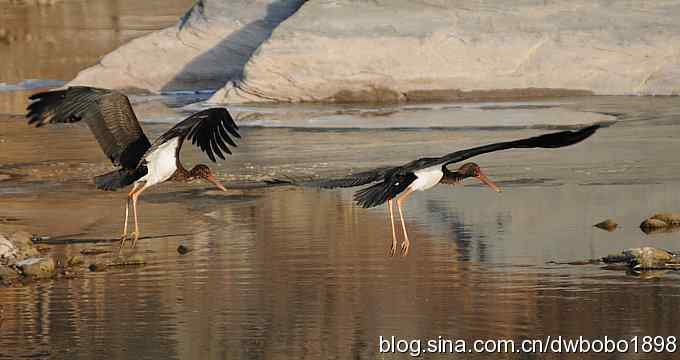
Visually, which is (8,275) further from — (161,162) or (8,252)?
(161,162)

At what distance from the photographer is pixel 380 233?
40.9 feet

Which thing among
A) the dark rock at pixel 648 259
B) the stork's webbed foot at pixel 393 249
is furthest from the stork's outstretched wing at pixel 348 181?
the dark rock at pixel 648 259

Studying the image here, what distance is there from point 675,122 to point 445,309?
387 inches

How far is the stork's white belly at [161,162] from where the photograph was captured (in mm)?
11876

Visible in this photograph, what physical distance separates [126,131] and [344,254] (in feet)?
6.63

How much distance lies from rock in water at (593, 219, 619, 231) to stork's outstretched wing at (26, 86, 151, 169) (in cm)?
380

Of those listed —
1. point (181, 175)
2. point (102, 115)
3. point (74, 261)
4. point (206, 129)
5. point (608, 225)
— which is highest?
point (102, 115)

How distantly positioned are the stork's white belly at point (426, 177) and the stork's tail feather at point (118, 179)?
2.23 metres

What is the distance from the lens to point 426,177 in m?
11.0

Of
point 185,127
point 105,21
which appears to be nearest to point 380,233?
point 185,127

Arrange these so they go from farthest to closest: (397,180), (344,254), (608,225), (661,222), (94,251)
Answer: (608,225)
(661,222)
(94,251)
(344,254)
(397,180)

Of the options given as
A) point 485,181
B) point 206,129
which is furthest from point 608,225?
point 206,129

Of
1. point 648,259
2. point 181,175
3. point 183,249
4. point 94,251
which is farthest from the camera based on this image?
point 181,175

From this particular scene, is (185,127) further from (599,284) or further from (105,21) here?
(105,21)
